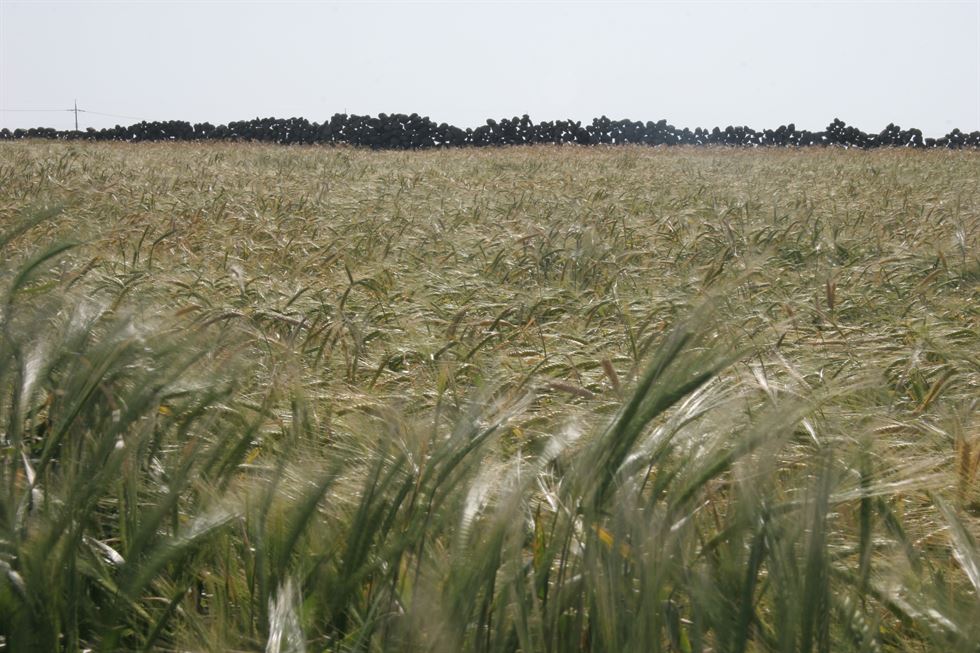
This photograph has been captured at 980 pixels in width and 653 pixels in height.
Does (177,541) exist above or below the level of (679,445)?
below

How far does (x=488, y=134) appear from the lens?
27828mm

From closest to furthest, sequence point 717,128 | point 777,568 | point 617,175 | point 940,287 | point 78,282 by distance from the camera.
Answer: point 777,568 → point 78,282 → point 940,287 → point 617,175 → point 717,128

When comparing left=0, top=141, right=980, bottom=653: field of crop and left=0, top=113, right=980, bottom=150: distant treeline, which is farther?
left=0, top=113, right=980, bottom=150: distant treeline

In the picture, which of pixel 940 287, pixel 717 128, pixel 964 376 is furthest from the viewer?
pixel 717 128

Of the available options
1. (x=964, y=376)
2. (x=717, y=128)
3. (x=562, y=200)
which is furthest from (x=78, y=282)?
(x=717, y=128)

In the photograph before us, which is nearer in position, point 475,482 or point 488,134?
point 475,482

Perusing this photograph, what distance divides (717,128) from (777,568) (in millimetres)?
29500

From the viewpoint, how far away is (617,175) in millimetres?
11188

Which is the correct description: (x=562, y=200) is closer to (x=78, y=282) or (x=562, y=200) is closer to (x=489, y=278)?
(x=489, y=278)

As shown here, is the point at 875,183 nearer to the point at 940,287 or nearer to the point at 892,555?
the point at 940,287

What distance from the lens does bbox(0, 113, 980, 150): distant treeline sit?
26984 mm

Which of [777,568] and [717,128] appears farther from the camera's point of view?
[717,128]

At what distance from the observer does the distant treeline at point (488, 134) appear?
26984mm

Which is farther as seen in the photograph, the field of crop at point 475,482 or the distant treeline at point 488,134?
the distant treeline at point 488,134
